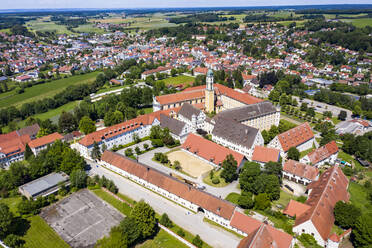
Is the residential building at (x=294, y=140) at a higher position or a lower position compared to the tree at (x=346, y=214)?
lower

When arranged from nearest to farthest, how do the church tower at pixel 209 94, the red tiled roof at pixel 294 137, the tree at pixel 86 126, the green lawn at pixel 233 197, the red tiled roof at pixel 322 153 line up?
the green lawn at pixel 233 197, the red tiled roof at pixel 322 153, the red tiled roof at pixel 294 137, the tree at pixel 86 126, the church tower at pixel 209 94

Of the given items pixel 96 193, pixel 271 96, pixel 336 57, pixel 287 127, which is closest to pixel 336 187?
pixel 287 127

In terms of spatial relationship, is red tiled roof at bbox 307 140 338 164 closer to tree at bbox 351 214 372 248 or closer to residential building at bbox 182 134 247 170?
residential building at bbox 182 134 247 170

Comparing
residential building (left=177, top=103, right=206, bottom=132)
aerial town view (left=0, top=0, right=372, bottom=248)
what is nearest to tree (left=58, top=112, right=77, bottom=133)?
aerial town view (left=0, top=0, right=372, bottom=248)

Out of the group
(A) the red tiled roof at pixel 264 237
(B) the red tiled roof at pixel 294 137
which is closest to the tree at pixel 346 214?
(A) the red tiled roof at pixel 264 237

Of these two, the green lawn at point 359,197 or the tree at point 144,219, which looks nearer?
the tree at point 144,219

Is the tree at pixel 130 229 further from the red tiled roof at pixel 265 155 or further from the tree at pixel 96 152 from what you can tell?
the red tiled roof at pixel 265 155

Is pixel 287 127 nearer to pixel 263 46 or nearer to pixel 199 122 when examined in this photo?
pixel 199 122
